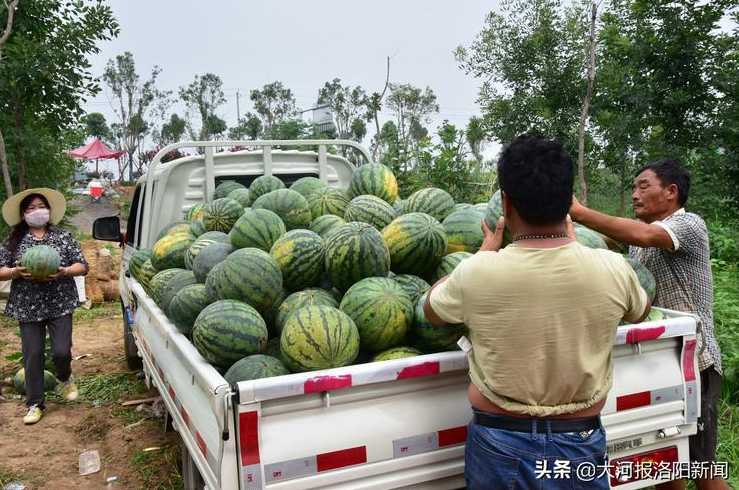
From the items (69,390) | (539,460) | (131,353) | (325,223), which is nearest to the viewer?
(539,460)

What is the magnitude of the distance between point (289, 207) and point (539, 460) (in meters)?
2.52

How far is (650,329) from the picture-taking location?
266 centimetres

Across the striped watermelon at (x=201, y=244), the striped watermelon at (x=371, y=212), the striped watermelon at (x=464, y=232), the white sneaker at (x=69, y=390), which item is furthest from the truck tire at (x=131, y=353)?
the striped watermelon at (x=464, y=232)

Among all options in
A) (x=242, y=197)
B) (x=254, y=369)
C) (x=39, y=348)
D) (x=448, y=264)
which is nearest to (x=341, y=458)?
(x=254, y=369)

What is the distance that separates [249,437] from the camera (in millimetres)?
2131

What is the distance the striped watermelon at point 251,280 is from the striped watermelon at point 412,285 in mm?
651

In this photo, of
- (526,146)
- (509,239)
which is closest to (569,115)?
(509,239)

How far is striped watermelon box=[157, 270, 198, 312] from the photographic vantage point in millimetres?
3627

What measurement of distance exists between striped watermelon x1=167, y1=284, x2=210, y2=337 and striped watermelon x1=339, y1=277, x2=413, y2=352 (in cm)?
85

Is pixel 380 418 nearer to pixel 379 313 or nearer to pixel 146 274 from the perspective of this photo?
pixel 379 313

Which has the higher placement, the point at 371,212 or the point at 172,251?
the point at 371,212

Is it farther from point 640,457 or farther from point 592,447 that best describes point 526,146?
point 640,457

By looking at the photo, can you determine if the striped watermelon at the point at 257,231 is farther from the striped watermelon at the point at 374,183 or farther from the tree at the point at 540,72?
the tree at the point at 540,72

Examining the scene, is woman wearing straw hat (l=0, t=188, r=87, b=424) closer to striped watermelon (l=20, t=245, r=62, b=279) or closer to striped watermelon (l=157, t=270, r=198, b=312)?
striped watermelon (l=20, t=245, r=62, b=279)
